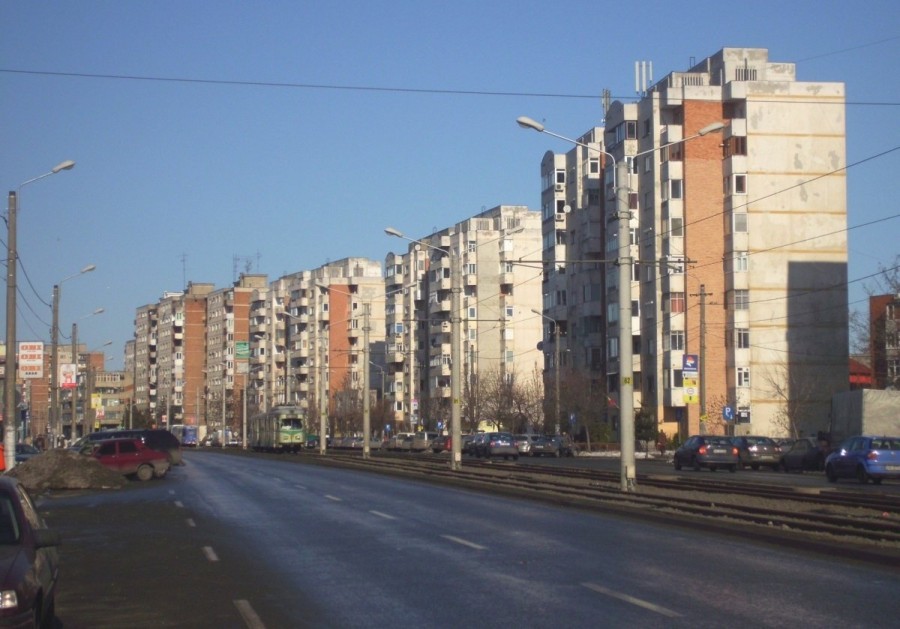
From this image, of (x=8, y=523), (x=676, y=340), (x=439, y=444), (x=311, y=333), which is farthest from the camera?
(x=311, y=333)

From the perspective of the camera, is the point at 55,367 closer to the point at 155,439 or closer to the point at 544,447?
the point at 155,439

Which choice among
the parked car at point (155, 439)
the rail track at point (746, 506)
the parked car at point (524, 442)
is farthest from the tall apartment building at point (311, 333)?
the rail track at point (746, 506)

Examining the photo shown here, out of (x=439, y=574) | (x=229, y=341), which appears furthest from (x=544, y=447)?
(x=229, y=341)

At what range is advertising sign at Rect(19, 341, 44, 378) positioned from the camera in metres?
45.3

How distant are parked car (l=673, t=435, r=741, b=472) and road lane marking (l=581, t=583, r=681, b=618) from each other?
36142 mm

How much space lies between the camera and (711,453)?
48.6 meters

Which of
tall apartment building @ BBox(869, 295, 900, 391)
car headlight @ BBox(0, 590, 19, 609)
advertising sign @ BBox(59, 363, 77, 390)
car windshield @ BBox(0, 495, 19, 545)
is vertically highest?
tall apartment building @ BBox(869, 295, 900, 391)

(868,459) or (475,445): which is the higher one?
(868,459)

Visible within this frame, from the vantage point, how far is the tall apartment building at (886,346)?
75375 millimetres

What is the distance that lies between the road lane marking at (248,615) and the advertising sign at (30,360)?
34.8m

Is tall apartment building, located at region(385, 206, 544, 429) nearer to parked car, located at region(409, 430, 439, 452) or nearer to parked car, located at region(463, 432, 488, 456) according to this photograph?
parked car, located at region(409, 430, 439, 452)

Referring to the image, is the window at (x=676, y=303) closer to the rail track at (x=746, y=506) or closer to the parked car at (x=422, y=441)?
the parked car at (x=422, y=441)

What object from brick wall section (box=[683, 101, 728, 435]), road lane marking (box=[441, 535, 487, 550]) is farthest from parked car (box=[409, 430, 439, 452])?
road lane marking (box=[441, 535, 487, 550])

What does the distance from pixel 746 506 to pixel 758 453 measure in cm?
3082
